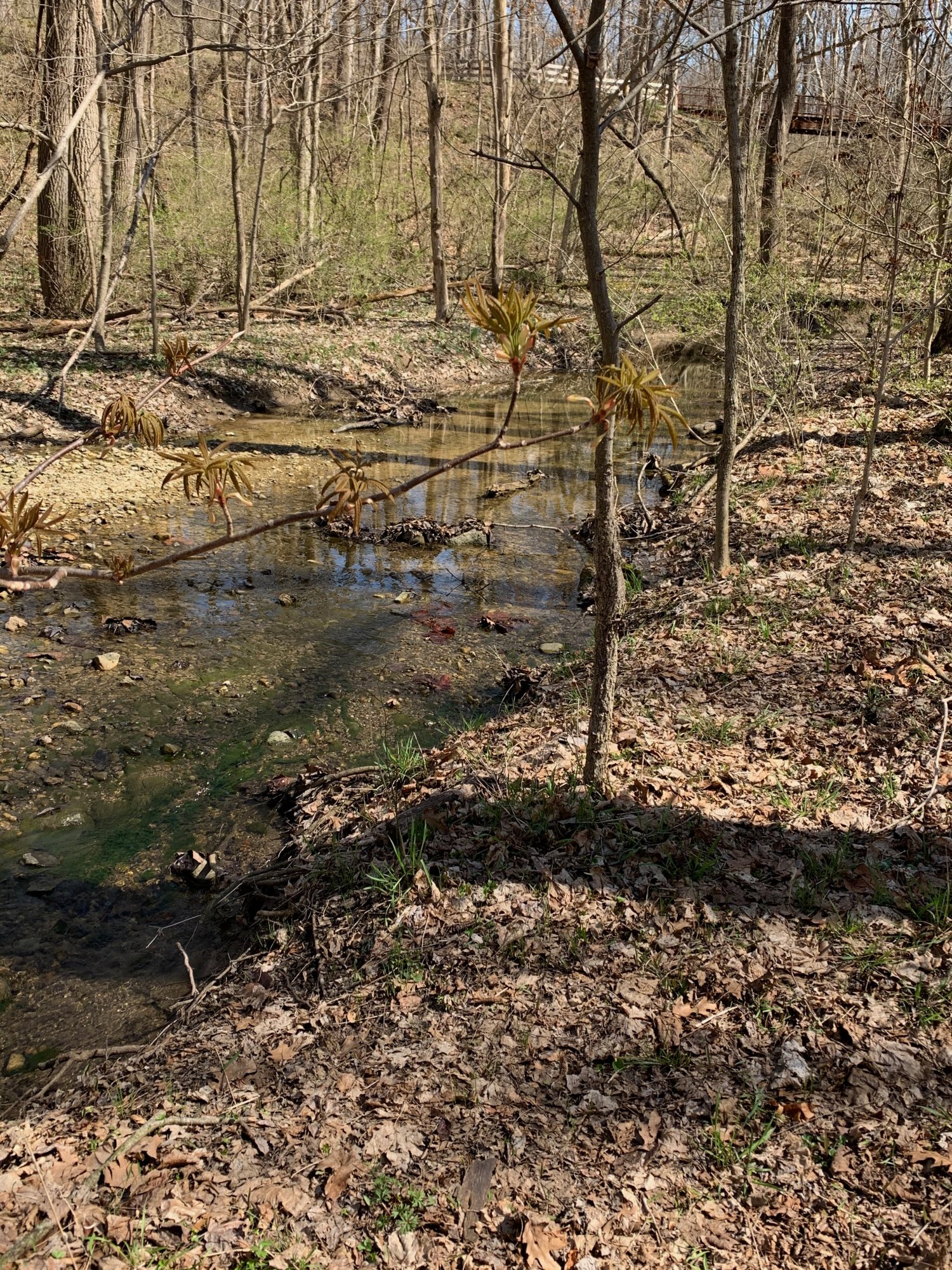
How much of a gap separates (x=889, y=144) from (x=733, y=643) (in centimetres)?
459

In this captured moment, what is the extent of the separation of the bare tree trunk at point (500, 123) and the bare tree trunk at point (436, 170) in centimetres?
110

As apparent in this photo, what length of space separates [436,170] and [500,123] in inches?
90.2

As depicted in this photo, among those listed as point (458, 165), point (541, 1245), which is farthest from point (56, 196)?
point (458, 165)

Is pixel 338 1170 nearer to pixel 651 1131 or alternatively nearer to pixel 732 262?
pixel 651 1131

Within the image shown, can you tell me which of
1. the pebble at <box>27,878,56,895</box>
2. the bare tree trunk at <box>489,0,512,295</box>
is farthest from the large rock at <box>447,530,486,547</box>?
the bare tree trunk at <box>489,0,512,295</box>

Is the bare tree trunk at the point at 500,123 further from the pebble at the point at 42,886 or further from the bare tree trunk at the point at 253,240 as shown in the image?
the pebble at the point at 42,886

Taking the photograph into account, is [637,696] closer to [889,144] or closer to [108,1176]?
[108,1176]

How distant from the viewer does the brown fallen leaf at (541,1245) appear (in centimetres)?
227

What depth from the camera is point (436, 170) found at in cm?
1625

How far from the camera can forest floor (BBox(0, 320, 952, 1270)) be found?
2.37m

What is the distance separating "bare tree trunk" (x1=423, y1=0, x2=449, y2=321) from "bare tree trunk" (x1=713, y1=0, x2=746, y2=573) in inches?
428

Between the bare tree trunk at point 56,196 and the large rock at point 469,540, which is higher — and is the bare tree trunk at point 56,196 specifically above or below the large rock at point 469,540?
above

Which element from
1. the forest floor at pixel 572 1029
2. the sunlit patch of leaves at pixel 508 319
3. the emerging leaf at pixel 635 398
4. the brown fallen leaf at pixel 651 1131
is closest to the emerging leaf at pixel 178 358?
the sunlit patch of leaves at pixel 508 319

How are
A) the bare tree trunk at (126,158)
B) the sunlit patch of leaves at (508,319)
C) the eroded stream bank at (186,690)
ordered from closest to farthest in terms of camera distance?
the sunlit patch of leaves at (508,319) < the eroded stream bank at (186,690) < the bare tree trunk at (126,158)
